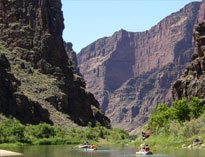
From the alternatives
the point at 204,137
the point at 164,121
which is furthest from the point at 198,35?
the point at 204,137

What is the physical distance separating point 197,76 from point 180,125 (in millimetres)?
37200

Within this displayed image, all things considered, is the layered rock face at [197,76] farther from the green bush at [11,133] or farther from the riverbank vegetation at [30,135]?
Result: the green bush at [11,133]

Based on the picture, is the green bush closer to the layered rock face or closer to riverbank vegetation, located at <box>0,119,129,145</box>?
riverbank vegetation, located at <box>0,119,129,145</box>

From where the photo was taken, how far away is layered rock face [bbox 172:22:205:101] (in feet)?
482

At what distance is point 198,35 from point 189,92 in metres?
21.7

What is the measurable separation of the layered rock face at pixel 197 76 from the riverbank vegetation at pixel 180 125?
13107mm

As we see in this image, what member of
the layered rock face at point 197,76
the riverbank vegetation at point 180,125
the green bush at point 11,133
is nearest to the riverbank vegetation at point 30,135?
the green bush at point 11,133

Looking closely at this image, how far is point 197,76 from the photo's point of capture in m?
153

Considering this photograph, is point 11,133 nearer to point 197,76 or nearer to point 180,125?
point 180,125

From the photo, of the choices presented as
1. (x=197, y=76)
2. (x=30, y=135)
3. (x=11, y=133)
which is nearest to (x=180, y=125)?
(x=197, y=76)

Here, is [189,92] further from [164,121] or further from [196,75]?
[164,121]

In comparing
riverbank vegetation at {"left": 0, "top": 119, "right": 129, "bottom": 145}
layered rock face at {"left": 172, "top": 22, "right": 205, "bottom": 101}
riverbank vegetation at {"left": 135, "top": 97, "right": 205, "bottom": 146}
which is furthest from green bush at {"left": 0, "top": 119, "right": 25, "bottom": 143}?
layered rock face at {"left": 172, "top": 22, "right": 205, "bottom": 101}

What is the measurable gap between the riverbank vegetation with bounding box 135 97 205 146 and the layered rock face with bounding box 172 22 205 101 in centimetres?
1311

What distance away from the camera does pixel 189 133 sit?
357 feet
